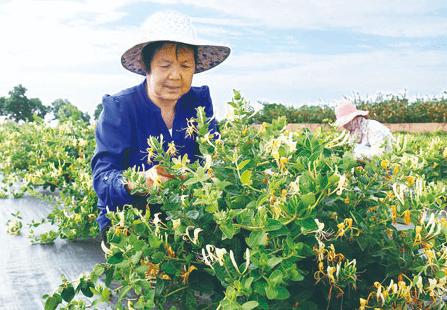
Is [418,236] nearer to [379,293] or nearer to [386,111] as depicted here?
[379,293]

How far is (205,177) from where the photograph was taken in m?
1.44

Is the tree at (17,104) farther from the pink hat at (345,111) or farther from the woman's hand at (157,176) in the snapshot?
the woman's hand at (157,176)

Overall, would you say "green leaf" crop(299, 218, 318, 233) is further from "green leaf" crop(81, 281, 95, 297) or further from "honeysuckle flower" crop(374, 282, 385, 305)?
"green leaf" crop(81, 281, 95, 297)

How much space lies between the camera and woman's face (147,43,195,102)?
2301 mm

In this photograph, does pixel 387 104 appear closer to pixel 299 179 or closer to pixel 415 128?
pixel 415 128

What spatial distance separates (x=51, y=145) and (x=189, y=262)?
389 cm

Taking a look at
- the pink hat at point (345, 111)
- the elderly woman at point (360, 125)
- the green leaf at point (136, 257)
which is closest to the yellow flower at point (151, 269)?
the green leaf at point (136, 257)

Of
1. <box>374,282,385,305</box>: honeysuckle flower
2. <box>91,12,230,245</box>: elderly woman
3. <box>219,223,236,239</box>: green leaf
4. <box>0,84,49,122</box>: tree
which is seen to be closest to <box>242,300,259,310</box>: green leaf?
<box>219,223,236,239</box>: green leaf

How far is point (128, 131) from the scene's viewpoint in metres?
2.46

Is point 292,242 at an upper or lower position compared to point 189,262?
upper

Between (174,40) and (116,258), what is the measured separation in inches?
40.2

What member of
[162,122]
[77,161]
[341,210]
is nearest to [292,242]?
[341,210]

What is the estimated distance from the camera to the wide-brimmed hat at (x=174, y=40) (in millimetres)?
2253

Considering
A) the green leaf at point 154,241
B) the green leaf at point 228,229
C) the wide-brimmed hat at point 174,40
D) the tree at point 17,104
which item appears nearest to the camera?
the green leaf at point 228,229
